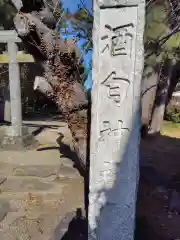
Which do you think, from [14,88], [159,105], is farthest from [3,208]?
[159,105]

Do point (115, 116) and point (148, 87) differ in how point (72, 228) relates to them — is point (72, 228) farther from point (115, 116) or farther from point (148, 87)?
point (148, 87)

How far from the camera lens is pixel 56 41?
3.17 meters

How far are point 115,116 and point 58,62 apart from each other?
4.50ft

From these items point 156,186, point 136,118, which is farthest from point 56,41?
point 156,186

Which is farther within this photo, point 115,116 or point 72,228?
point 72,228

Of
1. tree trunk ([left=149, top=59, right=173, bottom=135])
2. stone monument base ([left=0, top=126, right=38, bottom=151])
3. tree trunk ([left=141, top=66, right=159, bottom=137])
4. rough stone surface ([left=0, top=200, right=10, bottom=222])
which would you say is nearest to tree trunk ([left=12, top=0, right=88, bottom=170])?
tree trunk ([left=141, top=66, right=159, bottom=137])

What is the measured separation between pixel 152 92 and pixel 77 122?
1.43 metres

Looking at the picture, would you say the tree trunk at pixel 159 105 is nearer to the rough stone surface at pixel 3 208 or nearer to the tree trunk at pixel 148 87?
the tree trunk at pixel 148 87

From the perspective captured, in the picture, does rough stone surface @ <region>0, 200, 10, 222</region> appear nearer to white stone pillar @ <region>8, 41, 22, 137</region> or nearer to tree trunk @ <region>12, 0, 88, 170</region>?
tree trunk @ <region>12, 0, 88, 170</region>

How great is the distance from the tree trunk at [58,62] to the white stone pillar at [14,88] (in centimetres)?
363

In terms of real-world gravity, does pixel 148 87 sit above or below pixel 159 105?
above

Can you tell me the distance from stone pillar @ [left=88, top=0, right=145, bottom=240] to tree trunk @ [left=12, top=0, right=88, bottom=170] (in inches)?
41.0

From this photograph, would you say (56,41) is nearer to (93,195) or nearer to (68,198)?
(93,195)

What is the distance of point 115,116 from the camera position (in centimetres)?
215
